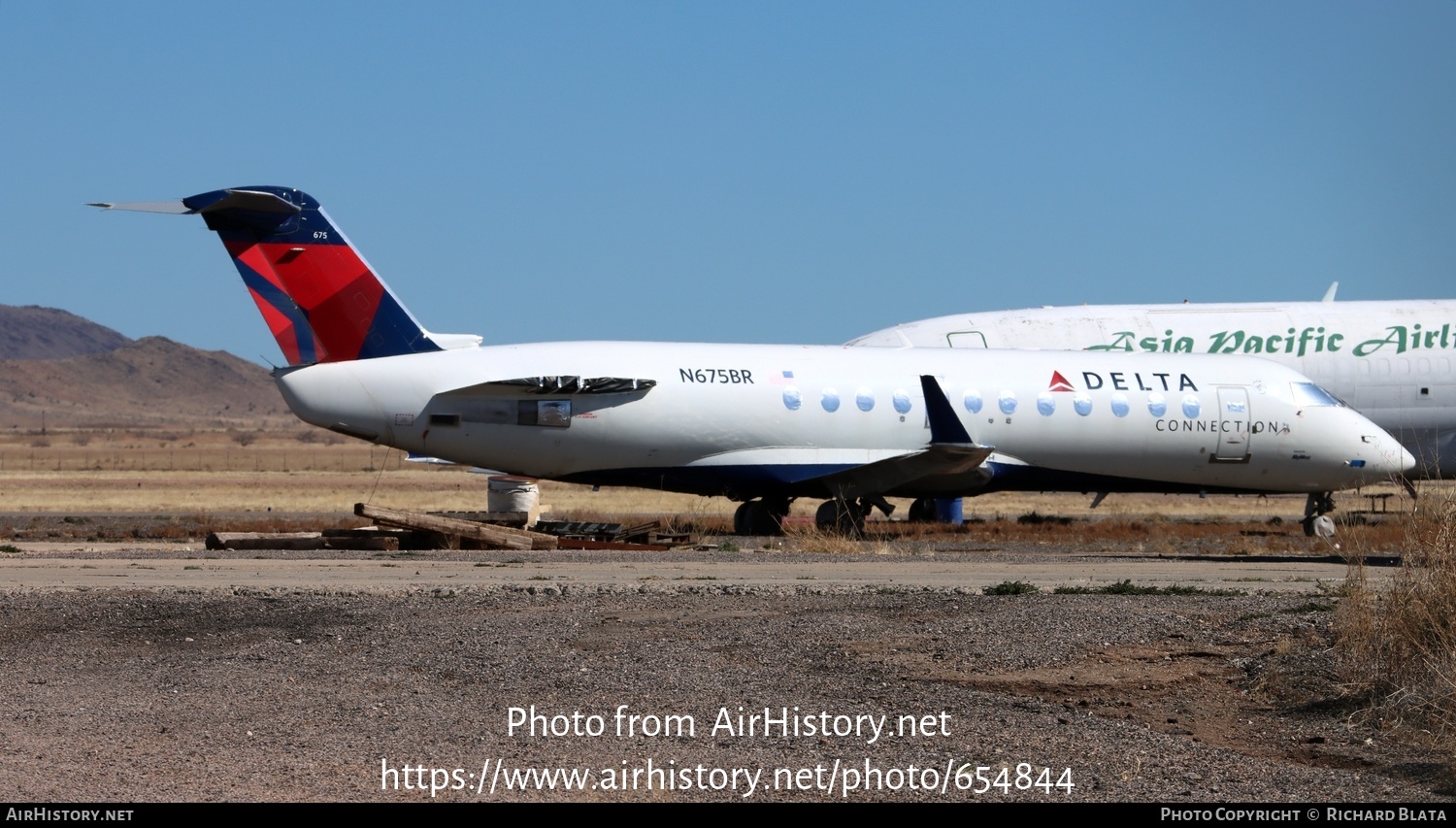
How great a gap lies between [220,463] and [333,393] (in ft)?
190

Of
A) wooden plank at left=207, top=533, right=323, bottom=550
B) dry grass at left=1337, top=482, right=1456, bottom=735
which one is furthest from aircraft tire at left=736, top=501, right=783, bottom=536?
dry grass at left=1337, top=482, right=1456, bottom=735

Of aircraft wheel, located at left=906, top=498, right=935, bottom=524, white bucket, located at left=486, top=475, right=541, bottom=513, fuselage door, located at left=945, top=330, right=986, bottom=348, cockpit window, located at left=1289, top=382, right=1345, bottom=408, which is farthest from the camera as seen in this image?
fuselage door, located at left=945, top=330, right=986, bottom=348

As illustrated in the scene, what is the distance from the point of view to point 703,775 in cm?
920

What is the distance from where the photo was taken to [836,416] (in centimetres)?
3027

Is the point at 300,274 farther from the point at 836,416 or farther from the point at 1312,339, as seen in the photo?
the point at 1312,339

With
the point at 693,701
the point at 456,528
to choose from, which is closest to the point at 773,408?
the point at 456,528

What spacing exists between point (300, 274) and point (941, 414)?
11.4 metres

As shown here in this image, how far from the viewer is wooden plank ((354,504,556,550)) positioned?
84.9 feet

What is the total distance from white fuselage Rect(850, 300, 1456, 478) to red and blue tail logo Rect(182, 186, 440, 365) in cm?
1231


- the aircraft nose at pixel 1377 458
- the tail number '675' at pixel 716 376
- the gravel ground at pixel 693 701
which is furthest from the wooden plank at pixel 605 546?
the aircraft nose at pixel 1377 458

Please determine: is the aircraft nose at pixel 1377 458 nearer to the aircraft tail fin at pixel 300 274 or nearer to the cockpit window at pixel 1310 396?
the cockpit window at pixel 1310 396

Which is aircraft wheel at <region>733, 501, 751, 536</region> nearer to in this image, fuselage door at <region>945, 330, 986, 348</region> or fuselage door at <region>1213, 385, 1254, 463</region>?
fuselage door at <region>945, 330, 986, 348</region>

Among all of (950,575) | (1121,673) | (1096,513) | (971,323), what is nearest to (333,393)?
(950,575)
